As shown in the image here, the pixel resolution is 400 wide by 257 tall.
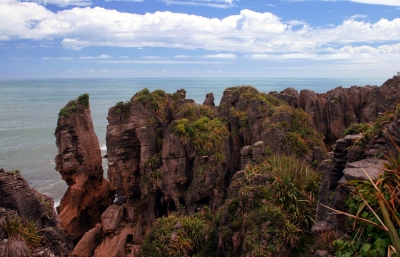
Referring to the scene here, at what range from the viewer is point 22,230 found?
13.2 metres

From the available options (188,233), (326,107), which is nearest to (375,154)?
(188,233)

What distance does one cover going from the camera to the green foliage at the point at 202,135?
23156mm

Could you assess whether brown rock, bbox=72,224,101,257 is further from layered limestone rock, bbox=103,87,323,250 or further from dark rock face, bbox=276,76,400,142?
dark rock face, bbox=276,76,400,142

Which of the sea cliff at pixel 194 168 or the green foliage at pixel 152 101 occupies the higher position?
the green foliage at pixel 152 101

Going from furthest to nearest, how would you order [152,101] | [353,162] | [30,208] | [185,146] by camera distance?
[152,101] < [185,146] < [30,208] < [353,162]

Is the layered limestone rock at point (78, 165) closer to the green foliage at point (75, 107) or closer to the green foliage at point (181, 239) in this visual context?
the green foliage at point (75, 107)

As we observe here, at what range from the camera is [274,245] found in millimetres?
12164

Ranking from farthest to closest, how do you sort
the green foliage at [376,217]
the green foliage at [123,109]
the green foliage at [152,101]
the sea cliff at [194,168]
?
the green foliage at [152,101] → the green foliage at [123,109] → the sea cliff at [194,168] → the green foliage at [376,217]

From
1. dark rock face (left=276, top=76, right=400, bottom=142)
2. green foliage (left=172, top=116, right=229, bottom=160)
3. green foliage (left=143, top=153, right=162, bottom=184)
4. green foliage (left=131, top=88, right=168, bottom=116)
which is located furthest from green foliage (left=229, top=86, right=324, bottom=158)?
green foliage (left=143, top=153, right=162, bottom=184)

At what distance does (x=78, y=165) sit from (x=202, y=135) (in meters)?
9.43

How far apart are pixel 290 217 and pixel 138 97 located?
54.0 feet

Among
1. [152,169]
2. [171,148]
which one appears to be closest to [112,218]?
[152,169]

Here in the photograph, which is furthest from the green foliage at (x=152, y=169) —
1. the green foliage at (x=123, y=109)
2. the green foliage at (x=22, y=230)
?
the green foliage at (x=22, y=230)

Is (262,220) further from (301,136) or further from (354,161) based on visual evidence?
(301,136)
